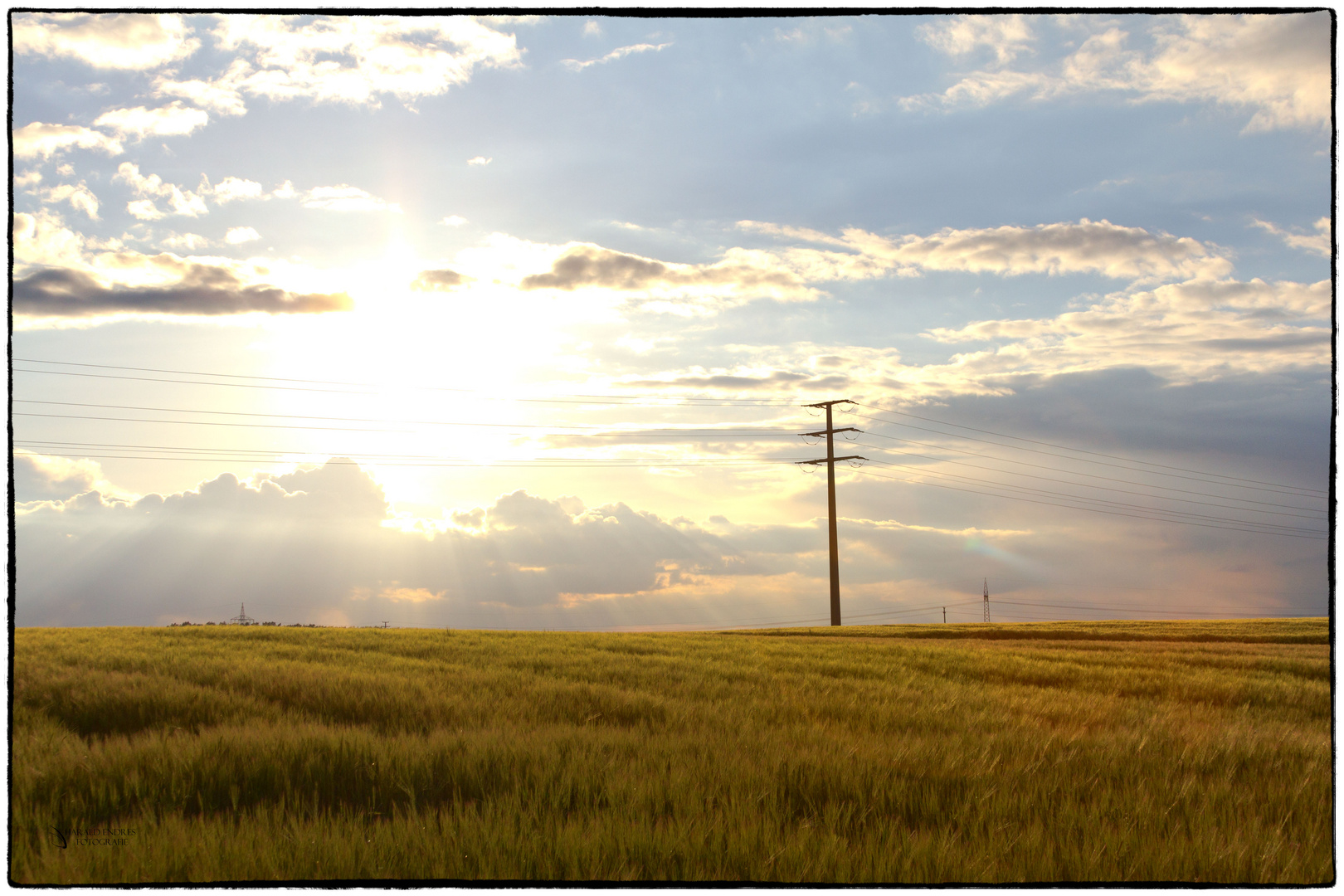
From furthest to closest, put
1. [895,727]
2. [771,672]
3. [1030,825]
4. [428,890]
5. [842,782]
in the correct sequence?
[771,672] → [895,727] → [842,782] → [1030,825] → [428,890]

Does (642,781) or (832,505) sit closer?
(642,781)

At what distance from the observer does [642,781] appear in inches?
200

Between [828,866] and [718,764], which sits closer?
[828,866]

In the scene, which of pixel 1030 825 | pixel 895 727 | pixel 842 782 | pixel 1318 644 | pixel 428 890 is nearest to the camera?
pixel 428 890

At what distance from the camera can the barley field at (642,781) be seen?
161 inches

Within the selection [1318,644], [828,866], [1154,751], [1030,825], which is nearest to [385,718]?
[828,866]

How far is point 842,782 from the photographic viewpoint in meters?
5.23

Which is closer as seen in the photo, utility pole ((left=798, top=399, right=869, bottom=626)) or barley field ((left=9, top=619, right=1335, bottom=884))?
barley field ((left=9, top=619, right=1335, bottom=884))

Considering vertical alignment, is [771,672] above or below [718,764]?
below

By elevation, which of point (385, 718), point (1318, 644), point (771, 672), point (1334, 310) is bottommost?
→ point (1318, 644)

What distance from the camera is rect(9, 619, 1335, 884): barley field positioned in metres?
4.10

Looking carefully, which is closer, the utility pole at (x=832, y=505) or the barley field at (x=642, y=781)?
the barley field at (x=642, y=781)

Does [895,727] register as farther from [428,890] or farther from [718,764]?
[428,890]

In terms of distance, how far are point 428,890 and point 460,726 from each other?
305 centimetres
